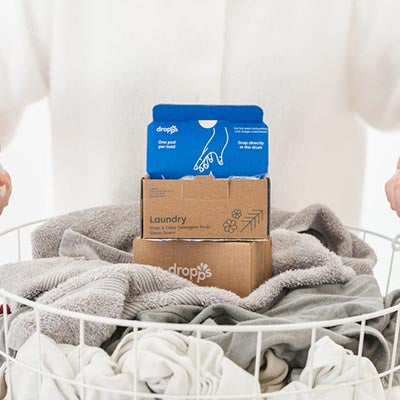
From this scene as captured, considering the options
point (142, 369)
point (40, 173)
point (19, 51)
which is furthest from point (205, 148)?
point (40, 173)

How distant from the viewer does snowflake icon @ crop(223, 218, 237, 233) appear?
2.13 feet

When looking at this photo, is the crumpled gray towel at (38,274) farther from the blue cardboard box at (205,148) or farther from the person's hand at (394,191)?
the person's hand at (394,191)

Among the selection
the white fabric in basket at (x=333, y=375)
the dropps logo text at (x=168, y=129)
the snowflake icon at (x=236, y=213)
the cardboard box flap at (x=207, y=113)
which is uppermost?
the cardboard box flap at (x=207, y=113)

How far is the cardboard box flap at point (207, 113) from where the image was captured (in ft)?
2.25

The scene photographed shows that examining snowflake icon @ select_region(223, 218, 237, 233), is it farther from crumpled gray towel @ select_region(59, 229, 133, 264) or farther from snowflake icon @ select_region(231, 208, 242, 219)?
crumpled gray towel @ select_region(59, 229, 133, 264)

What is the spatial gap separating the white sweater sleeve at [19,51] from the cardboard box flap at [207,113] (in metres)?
0.36

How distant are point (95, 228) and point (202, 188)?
0.62 ft

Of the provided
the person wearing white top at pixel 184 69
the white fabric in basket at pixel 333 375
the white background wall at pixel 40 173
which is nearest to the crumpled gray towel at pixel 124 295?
the white fabric in basket at pixel 333 375

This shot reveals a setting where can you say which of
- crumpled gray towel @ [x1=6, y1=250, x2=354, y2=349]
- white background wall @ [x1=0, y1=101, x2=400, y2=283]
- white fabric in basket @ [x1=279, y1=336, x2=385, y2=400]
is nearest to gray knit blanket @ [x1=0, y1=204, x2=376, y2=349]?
crumpled gray towel @ [x1=6, y1=250, x2=354, y2=349]

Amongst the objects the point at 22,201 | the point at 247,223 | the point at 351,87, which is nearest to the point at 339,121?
the point at 351,87

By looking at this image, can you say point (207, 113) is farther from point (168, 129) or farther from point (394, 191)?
point (394, 191)

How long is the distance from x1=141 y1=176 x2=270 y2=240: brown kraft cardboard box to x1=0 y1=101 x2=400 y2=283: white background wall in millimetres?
546

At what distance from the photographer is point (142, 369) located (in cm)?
50

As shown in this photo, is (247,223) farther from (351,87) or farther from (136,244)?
(351,87)
